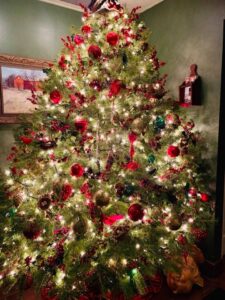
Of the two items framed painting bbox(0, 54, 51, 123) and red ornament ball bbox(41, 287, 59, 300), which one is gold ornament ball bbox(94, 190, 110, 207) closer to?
red ornament ball bbox(41, 287, 59, 300)

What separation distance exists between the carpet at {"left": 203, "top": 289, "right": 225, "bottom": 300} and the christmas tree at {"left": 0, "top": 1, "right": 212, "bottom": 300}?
48 cm

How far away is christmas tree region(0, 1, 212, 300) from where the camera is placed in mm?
1429

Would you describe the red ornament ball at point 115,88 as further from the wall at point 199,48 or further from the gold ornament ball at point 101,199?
the wall at point 199,48

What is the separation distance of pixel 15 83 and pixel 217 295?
2808 millimetres

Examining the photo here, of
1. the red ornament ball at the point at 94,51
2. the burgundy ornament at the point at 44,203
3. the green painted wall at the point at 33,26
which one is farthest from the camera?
the green painted wall at the point at 33,26

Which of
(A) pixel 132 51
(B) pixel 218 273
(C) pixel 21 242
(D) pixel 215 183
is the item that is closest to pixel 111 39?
(A) pixel 132 51

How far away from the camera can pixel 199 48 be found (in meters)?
2.43

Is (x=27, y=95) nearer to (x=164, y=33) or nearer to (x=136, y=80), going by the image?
(x=136, y=80)

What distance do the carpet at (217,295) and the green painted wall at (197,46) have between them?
40.0 inches

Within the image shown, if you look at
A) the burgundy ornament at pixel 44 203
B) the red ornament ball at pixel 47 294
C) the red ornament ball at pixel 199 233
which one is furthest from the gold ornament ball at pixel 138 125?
the red ornament ball at pixel 47 294

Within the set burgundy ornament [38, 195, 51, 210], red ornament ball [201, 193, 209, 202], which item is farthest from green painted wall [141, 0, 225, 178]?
burgundy ornament [38, 195, 51, 210]

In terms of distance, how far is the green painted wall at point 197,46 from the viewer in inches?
89.1

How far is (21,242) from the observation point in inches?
62.2

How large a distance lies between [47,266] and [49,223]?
28 centimetres
